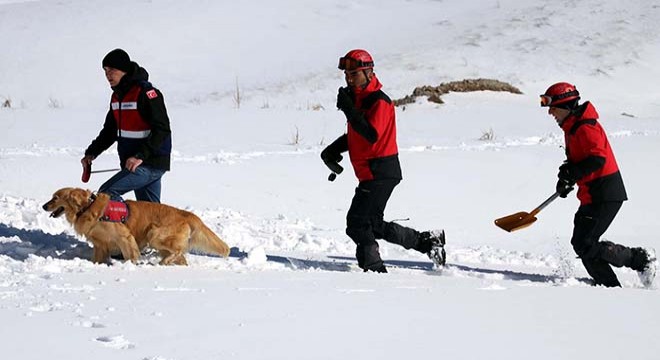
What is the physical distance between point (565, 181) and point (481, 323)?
2.26 metres

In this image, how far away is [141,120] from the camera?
706 centimetres

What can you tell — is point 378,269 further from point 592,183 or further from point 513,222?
point 592,183

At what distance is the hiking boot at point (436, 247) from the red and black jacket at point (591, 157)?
3.59 feet

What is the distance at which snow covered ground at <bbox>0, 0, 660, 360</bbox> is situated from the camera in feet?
15.1

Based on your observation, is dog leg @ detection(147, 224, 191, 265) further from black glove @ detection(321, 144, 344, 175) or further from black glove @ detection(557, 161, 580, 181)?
black glove @ detection(557, 161, 580, 181)

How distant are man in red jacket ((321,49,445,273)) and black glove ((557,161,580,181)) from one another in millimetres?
1143

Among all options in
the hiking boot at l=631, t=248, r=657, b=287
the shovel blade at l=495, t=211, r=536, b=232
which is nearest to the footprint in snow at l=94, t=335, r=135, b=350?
the shovel blade at l=495, t=211, r=536, b=232

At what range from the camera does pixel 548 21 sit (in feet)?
93.9

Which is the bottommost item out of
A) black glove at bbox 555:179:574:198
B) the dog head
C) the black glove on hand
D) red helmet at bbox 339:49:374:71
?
black glove at bbox 555:179:574:198

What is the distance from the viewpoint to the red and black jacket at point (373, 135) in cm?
671

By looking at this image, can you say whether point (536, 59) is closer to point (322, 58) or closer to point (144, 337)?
point (322, 58)

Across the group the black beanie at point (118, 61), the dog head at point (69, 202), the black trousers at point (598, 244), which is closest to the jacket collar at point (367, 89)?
the black beanie at point (118, 61)

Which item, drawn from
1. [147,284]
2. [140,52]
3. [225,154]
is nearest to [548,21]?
[140,52]

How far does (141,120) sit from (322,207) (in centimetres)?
332
